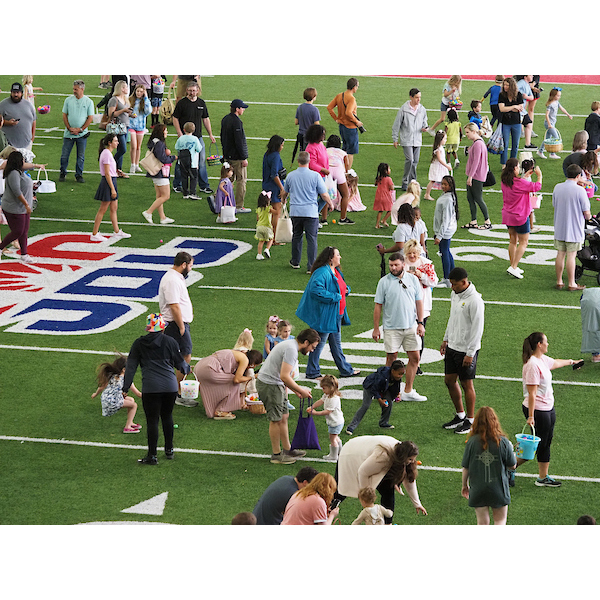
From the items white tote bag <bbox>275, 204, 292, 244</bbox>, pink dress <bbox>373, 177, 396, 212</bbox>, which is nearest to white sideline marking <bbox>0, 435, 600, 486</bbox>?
white tote bag <bbox>275, 204, 292, 244</bbox>

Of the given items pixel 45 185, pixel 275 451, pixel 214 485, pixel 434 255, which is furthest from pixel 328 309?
pixel 45 185

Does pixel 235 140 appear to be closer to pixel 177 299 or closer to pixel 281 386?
pixel 177 299

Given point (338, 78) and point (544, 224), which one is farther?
A: point (338, 78)

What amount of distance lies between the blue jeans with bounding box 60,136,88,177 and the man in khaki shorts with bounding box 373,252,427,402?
40.1 ft

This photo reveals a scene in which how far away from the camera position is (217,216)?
20094 mm

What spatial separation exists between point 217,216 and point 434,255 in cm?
476

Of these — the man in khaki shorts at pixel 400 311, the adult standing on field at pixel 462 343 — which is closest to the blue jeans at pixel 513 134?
the man in khaki shorts at pixel 400 311

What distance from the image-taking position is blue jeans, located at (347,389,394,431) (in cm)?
1113

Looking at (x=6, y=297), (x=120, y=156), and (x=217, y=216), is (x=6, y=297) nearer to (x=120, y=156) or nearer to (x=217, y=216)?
(x=217, y=216)

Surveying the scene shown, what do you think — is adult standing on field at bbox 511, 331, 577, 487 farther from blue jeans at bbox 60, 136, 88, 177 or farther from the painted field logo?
blue jeans at bbox 60, 136, 88, 177

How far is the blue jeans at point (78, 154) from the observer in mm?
22156

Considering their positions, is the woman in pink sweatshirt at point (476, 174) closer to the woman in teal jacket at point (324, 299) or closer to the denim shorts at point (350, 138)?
the denim shorts at point (350, 138)

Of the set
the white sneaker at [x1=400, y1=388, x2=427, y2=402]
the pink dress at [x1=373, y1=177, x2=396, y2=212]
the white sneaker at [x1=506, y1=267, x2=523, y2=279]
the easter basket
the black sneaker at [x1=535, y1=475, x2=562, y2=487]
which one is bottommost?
the black sneaker at [x1=535, y1=475, x2=562, y2=487]

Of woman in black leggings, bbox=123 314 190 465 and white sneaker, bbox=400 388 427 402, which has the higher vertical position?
woman in black leggings, bbox=123 314 190 465
